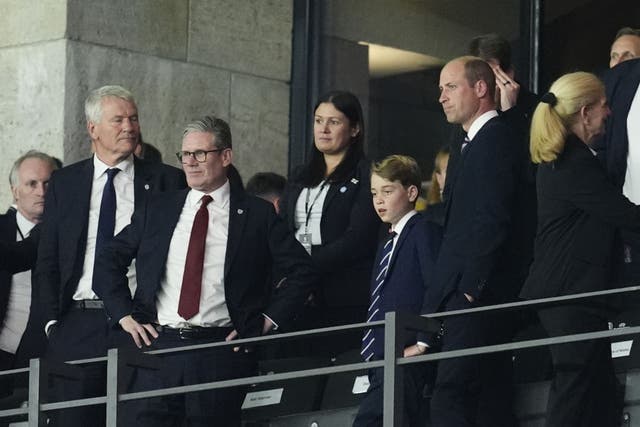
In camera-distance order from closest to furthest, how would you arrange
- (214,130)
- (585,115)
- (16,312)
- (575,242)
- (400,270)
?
(575,242) < (585,115) < (400,270) < (214,130) < (16,312)

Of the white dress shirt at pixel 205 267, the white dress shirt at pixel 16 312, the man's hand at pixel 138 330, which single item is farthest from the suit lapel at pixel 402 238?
the white dress shirt at pixel 16 312

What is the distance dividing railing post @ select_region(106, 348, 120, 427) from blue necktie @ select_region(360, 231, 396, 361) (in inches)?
45.4

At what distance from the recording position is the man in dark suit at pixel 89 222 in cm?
845

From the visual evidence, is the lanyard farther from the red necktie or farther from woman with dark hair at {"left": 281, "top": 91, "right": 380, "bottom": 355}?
the red necktie

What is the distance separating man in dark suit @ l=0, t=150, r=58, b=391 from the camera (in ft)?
30.3

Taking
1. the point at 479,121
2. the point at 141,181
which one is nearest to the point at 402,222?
the point at 479,121

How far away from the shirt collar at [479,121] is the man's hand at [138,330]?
1738 millimetres

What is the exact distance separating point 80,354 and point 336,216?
1511 mm

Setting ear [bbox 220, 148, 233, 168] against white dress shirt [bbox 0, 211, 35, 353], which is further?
white dress shirt [bbox 0, 211, 35, 353]

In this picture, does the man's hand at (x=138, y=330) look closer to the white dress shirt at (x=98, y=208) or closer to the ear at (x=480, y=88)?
the white dress shirt at (x=98, y=208)

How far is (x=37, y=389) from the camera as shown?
25.5 ft

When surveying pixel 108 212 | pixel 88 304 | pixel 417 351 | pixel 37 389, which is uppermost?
pixel 108 212

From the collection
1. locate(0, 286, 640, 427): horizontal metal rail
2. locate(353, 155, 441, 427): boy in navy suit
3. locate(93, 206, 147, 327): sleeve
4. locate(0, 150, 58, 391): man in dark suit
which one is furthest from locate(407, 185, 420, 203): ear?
locate(0, 150, 58, 391): man in dark suit

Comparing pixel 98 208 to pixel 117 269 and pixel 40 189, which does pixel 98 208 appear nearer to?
pixel 117 269
